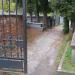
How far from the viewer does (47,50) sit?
9.05m

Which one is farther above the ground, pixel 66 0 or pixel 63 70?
pixel 66 0

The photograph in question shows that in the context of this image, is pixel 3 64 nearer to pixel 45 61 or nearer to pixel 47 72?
pixel 47 72

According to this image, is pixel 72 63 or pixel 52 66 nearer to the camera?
pixel 72 63

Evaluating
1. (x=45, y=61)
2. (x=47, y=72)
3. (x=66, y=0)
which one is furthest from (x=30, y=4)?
(x=47, y=72)

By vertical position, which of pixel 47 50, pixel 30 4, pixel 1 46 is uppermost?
pixel 30 4

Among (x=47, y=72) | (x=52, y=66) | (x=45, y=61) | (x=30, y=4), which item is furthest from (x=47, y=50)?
(x=30, y=4)

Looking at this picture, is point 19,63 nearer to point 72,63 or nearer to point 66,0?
point 72,63

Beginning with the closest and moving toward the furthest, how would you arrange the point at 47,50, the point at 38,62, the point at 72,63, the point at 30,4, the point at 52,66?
the point at 72,63
the point at 52,66
the point at 38,62
the point at 47,50
the point at 30,4

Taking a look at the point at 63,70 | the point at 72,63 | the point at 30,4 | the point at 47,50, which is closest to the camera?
the point at 63,70

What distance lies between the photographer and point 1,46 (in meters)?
5.99

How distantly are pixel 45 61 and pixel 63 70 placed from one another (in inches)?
69.3

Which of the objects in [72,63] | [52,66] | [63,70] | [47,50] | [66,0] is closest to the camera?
[63,70]

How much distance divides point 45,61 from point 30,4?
10806 millimetres

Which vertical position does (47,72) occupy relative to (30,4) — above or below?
below
